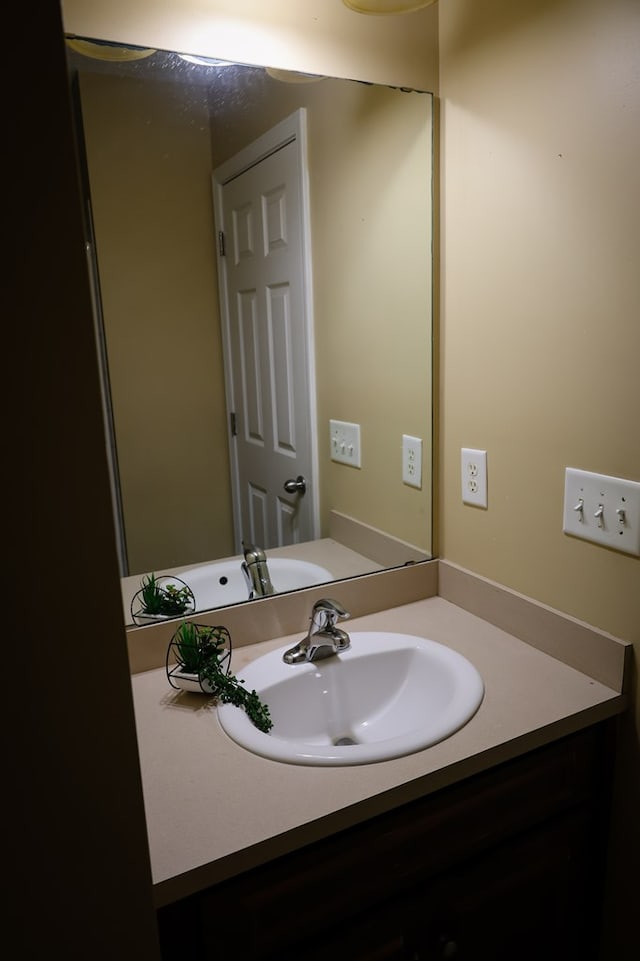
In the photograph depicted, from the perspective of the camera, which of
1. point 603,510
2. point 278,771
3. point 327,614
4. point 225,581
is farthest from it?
point 225,581

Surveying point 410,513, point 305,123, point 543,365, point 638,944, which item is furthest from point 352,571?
point 305,123

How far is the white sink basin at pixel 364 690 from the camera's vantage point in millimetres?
1167

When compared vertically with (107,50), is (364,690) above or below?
below

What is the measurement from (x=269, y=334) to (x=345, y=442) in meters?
0.30

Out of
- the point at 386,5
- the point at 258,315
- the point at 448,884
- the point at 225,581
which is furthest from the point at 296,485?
the point at 386,5

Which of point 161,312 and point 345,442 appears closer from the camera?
point 161,312

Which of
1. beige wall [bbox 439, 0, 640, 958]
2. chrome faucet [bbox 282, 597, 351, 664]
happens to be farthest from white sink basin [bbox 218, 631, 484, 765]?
beige wall [bbox 439, 0, 640, 958]

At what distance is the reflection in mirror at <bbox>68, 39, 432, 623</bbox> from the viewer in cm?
120

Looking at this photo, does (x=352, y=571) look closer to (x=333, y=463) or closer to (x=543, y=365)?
(x=333, y=463)

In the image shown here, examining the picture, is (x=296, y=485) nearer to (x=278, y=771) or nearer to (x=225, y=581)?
(x=225, y=581)

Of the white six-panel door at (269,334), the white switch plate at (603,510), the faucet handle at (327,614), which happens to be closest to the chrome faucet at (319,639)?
the faucet handle at (327,614)

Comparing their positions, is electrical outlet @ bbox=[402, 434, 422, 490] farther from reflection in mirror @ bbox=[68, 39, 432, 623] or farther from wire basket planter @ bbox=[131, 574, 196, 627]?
wire basket planter @ bbox=[131, 574, 196, 627]

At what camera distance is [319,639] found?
4.08 feet

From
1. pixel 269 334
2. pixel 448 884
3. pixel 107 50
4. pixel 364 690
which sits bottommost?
pixel 448 884
